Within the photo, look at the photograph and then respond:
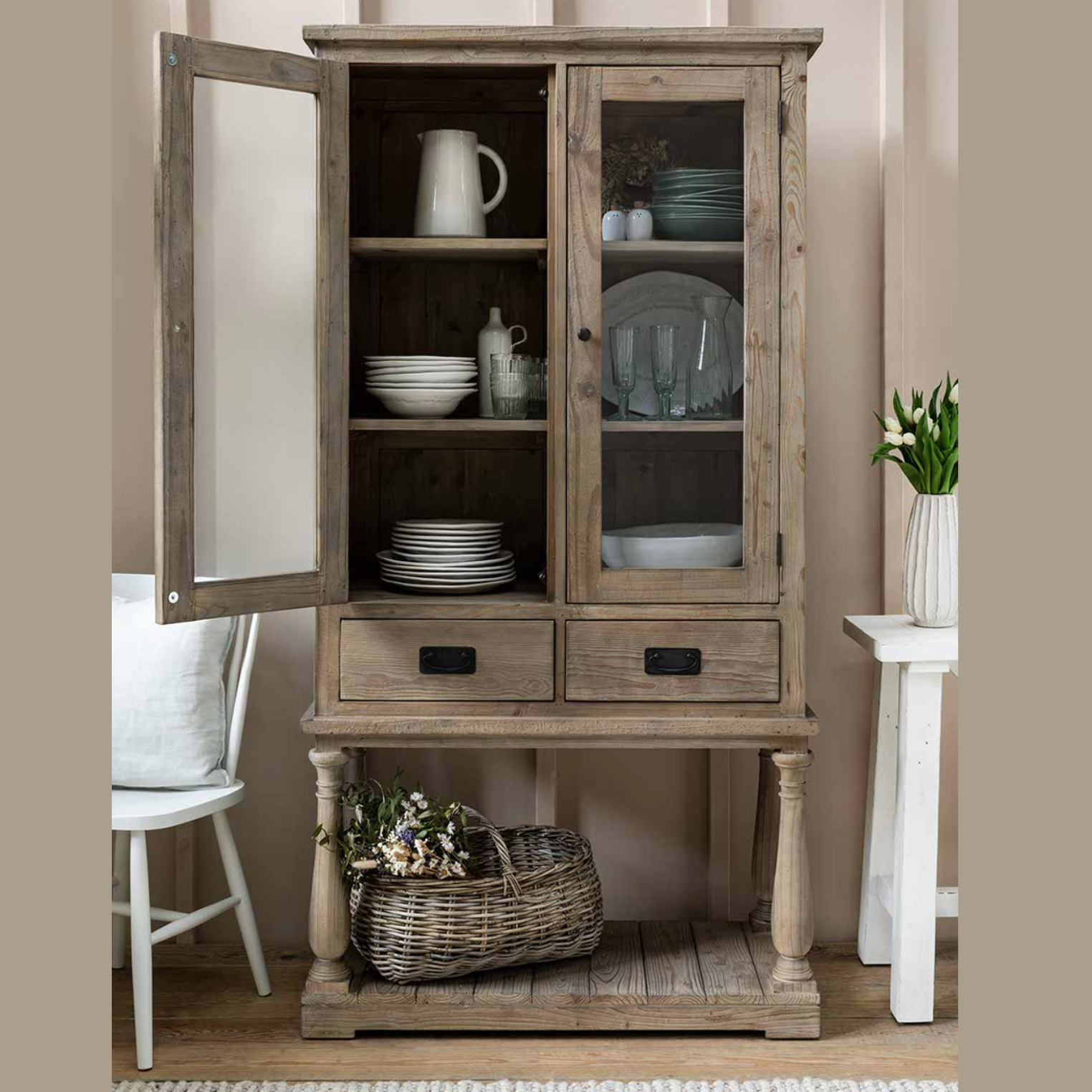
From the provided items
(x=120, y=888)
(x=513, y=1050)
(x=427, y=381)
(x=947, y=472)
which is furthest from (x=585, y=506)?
(x=120, y=888)

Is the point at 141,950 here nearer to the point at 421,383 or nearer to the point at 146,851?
the point at 146,851

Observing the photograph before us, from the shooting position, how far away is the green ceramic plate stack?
2.10m

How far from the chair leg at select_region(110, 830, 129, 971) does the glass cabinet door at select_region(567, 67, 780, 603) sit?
1.12 metres

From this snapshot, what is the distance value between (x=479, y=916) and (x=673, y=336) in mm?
1135

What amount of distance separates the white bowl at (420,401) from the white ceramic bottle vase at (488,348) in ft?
0.22

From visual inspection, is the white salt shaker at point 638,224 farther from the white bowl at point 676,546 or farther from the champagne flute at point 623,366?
the white bowl at point 676,546

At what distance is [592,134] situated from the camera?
208cm

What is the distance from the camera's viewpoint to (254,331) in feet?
6.51

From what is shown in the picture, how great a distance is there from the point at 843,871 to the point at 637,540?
1048 mm

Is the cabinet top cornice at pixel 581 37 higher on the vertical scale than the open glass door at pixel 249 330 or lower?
higher

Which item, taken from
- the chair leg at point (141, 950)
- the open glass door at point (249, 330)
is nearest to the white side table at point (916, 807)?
the open glass door at point (249, 330)

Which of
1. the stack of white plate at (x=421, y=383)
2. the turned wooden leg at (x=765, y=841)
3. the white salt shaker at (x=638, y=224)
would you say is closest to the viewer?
the white salt shaker at (x=638, y=224)

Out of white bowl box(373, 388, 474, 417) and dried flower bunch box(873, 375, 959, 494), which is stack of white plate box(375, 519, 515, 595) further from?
dried flower bunch box(873, 375, 959, 494)

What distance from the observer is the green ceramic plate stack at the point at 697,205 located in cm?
210
